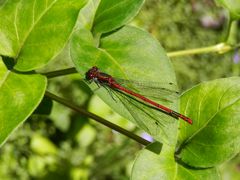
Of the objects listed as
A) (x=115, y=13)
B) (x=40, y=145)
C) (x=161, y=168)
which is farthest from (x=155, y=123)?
(x=40, y=145)

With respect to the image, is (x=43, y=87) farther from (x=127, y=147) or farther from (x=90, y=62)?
(x=127, y=147)

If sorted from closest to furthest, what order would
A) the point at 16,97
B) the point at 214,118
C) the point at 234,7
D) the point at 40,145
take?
1. the point at 16,97
2. the point at 214,118
3. the point at 234,7
4. the point at 40,145

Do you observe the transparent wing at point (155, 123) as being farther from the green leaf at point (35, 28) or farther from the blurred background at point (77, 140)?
the blurred background at point (77, 140)

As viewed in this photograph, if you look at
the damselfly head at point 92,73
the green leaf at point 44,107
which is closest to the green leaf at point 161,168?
the damselfly head at point 92,73

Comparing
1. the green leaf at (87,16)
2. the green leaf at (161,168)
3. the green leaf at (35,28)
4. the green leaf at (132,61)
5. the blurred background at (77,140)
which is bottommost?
the blurred background at (77,140)

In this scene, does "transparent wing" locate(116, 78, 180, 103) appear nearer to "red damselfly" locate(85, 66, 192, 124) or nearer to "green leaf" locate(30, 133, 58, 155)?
"red damselfly" locate(85, 66, 192, 124)

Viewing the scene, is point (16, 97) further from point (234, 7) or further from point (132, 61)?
point (234, 7)

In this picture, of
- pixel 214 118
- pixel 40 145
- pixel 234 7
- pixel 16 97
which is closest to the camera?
pixel 16 97
